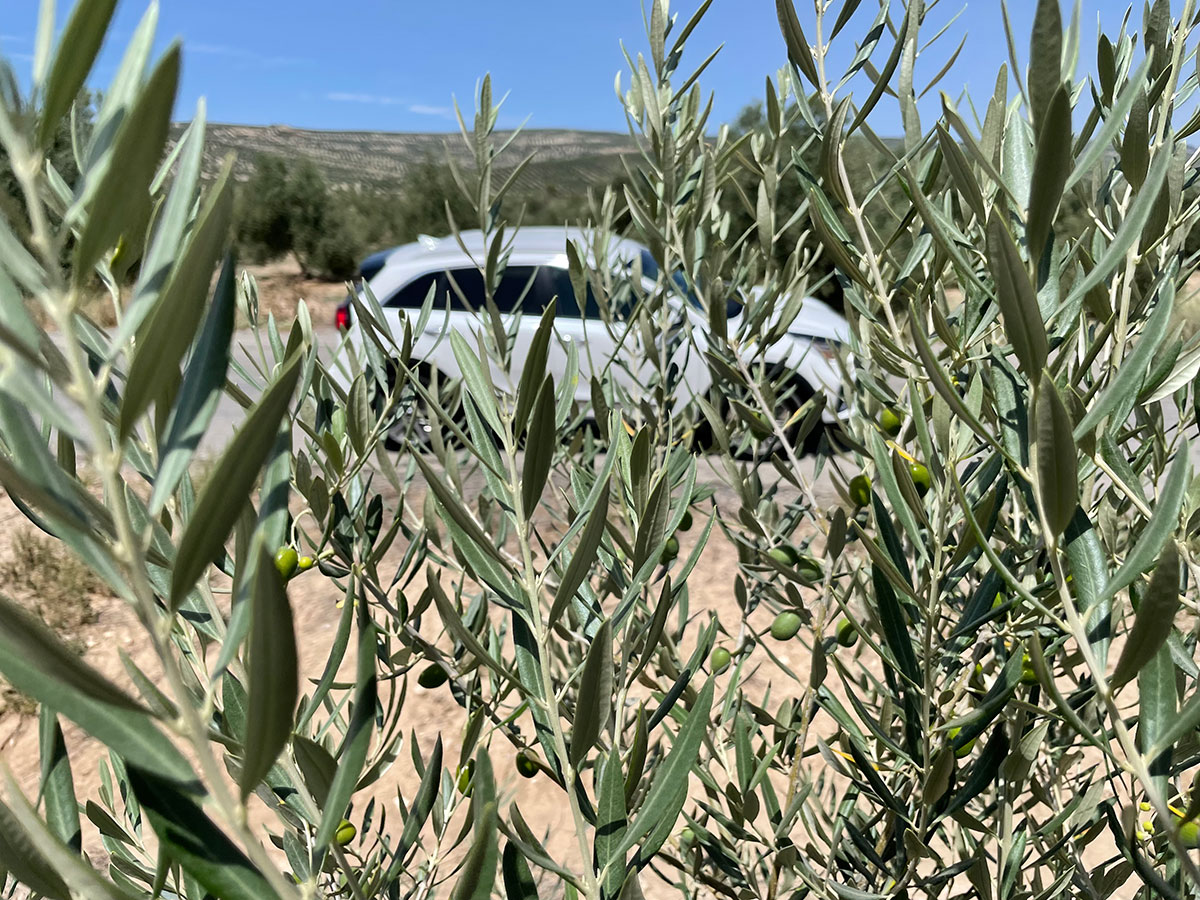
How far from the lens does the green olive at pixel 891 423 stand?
2.81 feet

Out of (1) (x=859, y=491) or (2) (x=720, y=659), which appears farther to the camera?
(2) (x=720, y=659)

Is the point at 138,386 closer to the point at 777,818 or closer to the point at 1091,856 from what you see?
the point at 777,818

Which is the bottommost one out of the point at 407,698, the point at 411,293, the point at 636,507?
the point at 407,698

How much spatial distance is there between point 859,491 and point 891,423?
15 cm

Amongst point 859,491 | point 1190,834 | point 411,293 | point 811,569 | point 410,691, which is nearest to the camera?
point 1190,834

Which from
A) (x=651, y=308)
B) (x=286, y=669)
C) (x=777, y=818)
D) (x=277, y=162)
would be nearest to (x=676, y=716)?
(x=777, y=818)

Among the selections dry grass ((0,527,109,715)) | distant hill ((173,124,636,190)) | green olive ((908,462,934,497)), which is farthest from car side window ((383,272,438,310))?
distant hill ((173,124,636,190))

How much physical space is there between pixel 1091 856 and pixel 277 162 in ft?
55.9

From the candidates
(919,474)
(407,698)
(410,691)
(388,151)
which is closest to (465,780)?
(919,474)

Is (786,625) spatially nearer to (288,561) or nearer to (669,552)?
(669,552)

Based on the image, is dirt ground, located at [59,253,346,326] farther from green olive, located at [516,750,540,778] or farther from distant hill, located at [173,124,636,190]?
green olive, located at [516,750,540,778]

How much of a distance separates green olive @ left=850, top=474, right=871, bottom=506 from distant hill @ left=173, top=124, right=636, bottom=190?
17653 mm

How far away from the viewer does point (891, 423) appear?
86 centimetres

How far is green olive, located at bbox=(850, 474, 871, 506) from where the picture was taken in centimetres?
71
